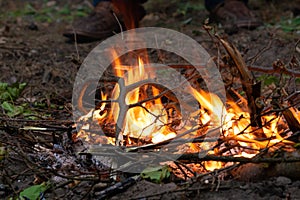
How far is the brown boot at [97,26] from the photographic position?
469 cm

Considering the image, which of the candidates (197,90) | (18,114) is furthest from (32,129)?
(197,90)

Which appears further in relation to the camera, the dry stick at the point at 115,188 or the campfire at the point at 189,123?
the campfire at the point at 189,123

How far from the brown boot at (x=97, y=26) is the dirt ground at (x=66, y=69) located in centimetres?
9

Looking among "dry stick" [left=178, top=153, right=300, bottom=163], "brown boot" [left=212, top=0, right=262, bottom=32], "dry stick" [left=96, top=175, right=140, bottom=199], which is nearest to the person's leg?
"brown boot" [left=212, top=0, right=262, bottom=32]

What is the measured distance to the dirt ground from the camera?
6.18 ft

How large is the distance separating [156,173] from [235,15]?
9.58 feet

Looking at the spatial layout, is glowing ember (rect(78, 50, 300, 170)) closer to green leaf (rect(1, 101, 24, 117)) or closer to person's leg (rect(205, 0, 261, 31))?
Answer: green leaf (rect(1, 101, 24, 117))

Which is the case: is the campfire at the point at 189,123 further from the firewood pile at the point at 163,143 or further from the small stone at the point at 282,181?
the small stone at the point at 282,181

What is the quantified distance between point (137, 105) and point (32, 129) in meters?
0.52

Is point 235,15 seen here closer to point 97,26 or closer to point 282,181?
point 97,26

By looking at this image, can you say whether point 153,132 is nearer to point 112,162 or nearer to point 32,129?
point 112,162

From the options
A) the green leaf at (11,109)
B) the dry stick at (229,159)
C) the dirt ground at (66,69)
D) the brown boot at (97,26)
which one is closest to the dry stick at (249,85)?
the dirt ground at (66,69)

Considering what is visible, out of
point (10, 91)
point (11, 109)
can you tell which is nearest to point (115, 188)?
point (11, 109)

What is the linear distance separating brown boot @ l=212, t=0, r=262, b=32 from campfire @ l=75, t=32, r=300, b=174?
2.12m
